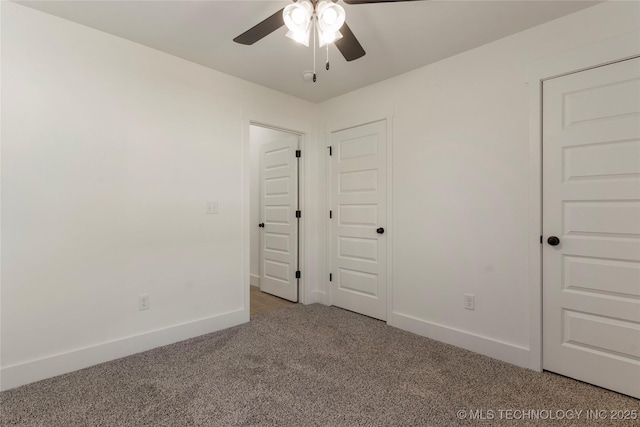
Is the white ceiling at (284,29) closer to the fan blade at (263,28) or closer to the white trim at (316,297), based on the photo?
the fan blade at (263,28)

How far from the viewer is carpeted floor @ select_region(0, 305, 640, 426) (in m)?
1.67

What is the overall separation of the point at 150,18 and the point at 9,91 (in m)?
1.00

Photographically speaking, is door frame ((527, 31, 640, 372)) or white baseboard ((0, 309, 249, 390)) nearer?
white baseboard ((0, 309, 249, 390))

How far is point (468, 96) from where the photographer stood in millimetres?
2508

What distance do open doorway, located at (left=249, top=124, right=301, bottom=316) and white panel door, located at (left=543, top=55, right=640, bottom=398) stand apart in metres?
2.49

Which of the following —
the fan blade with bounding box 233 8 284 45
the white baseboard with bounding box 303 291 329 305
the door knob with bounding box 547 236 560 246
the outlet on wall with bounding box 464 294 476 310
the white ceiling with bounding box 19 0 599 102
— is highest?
the white ceiling with bounding box 19 0 599 102

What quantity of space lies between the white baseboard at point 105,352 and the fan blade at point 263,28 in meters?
2.33

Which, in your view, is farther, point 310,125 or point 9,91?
point 310,125

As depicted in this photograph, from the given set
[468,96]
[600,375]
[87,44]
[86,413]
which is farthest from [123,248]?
[600,375]

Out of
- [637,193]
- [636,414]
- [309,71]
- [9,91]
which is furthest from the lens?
[309,71]

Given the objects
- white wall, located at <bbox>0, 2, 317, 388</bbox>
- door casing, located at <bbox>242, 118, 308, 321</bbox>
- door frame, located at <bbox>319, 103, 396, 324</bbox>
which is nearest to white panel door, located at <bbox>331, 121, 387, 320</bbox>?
door frame, located at <bbox>319, 103, 396, 324</bbox>

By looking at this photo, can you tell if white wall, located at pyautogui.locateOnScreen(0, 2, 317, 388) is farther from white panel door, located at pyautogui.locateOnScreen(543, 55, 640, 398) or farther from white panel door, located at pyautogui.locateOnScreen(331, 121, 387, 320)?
white panel door, located at pyautogui.locateOnScreen(543, 55, 640, 398)

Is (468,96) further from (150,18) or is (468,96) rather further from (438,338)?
(150,18)

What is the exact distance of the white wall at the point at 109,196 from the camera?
198 centimetres
